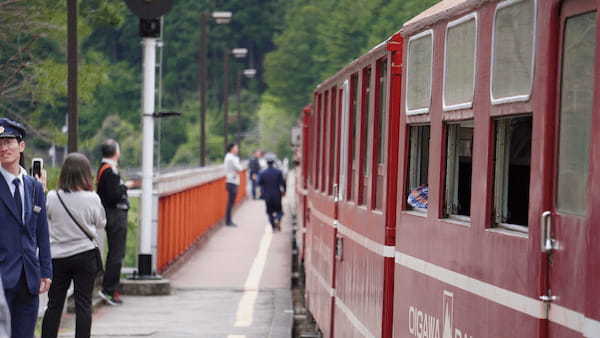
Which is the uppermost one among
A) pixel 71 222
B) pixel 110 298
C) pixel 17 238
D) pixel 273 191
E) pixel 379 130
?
pixel 379 130

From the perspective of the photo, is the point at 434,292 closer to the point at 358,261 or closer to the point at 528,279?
the point at 528,279

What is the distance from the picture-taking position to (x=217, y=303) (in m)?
15.9

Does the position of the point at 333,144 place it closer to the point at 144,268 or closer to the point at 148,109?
the point at 148,109

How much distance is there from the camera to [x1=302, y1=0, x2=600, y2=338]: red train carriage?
447 cm

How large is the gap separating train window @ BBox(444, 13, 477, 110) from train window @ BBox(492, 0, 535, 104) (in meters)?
0.42

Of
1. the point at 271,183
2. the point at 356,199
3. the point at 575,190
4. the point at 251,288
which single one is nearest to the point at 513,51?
the point at 575,190

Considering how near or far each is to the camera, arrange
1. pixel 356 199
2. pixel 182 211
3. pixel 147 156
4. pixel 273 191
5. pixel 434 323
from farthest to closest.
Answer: pixel 273 191, pixel 182 211, pixel 147 156, pixel 356 199, pixel 434 323

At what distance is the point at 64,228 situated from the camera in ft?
33.4

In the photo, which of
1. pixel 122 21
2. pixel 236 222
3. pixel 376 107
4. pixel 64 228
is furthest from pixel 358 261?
pixel 236 222

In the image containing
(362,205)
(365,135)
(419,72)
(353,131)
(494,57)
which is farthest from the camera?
(353,131)

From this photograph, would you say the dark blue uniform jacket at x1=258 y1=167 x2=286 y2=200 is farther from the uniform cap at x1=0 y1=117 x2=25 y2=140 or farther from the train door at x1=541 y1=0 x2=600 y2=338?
the train door at x1=541 y1=0 x2=600 y2=338

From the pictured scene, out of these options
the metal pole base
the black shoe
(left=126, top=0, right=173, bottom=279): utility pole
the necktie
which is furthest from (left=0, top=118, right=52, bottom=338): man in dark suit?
the metal pole base

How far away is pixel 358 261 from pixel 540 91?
4427 mm

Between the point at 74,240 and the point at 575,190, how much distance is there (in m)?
6.29
